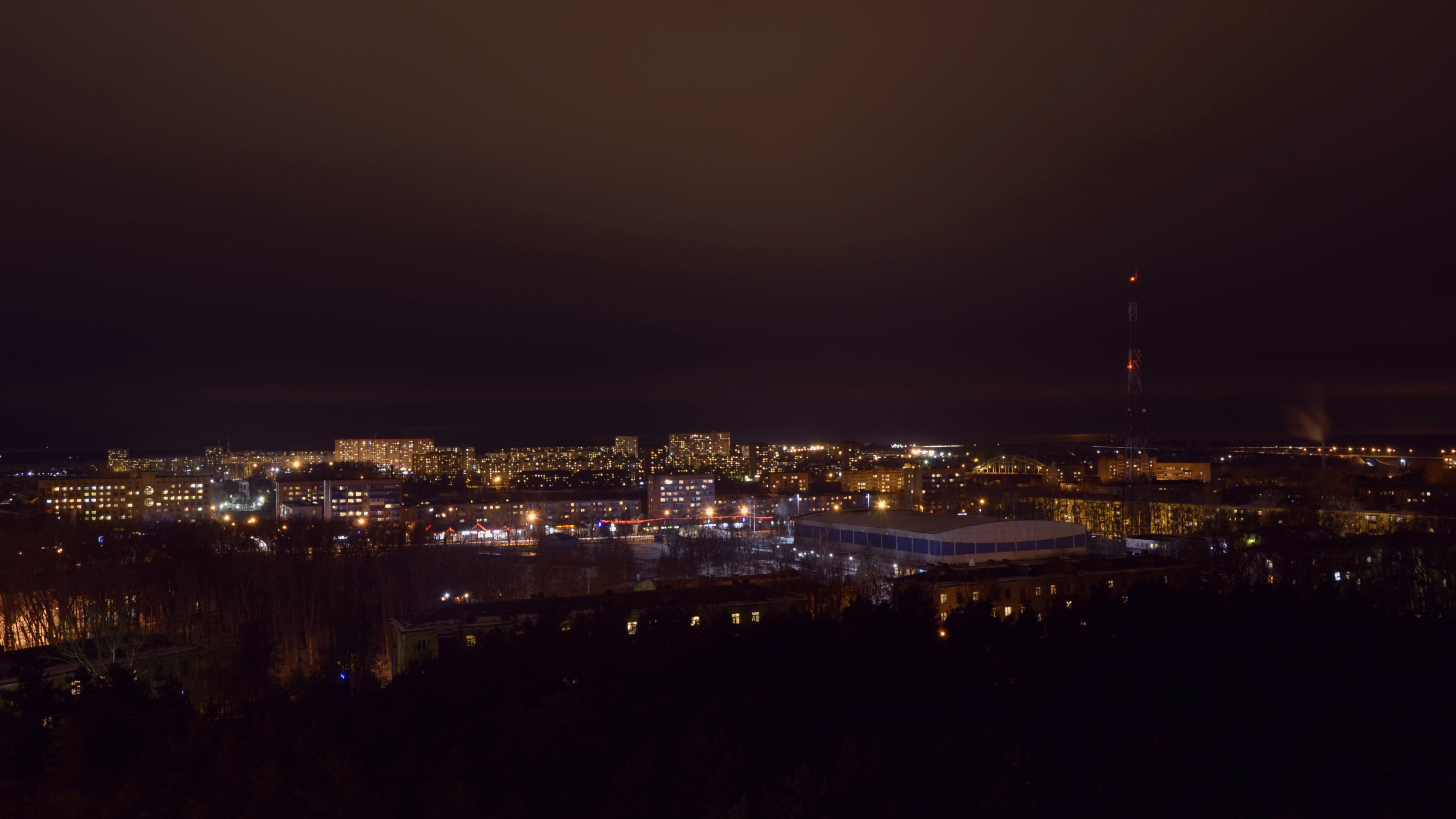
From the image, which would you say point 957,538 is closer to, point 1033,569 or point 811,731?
point 1033,569

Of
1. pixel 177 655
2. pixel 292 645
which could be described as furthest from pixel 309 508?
pixel 177 655

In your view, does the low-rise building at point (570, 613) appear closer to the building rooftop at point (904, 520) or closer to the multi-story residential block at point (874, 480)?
the building rooftop at point (904, 520)

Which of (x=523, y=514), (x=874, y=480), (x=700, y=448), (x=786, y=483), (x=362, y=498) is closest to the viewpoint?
(x=523, y=514)

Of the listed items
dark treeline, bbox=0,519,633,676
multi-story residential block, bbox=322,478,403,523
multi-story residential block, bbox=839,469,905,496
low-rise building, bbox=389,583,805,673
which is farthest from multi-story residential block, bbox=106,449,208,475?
low-rise building, bbox=389,583,805,673

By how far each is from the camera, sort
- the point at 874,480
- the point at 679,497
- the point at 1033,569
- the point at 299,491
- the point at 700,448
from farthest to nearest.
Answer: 1. the point at 700,448
2. the point at 874,480
3. the point at 299,491
4. the point at 679,497
5. the point at 1033,569

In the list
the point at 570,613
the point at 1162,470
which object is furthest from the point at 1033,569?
the point at 1162,470

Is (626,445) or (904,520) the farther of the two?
(626,445)

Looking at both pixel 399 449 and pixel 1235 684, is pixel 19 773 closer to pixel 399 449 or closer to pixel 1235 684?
pixel 1235 684

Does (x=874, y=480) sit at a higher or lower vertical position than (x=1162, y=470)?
lower
